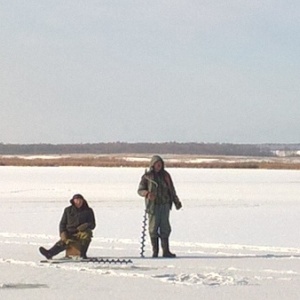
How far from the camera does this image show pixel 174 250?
36.4ft

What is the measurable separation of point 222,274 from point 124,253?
249 cm

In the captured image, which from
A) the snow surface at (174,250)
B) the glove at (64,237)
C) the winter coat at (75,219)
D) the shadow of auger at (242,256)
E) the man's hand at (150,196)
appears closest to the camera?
the snow surface at (174,250)

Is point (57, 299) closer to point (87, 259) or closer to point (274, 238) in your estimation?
point (87, 259)

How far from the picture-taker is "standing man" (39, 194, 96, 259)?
384 inches

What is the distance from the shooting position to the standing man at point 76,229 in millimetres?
9742

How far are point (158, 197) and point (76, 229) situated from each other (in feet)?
4.27

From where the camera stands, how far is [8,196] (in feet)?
78.0

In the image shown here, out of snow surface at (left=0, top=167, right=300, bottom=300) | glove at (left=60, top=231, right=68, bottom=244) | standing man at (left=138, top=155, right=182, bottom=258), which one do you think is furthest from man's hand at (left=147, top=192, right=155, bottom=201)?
glove at (left=60, top=231, right=68, bottom=244)

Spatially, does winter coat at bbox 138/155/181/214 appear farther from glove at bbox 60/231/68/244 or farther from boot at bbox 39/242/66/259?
boot at bbox 39/242/66/259

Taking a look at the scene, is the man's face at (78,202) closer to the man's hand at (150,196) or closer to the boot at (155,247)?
the man's hand at (150,196)

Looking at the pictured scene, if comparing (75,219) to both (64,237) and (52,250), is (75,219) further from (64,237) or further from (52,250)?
(52,250)

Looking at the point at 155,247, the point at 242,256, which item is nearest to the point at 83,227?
the point at 155,247

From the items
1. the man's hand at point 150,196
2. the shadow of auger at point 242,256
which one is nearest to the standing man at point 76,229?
the man's hand at point 150,196

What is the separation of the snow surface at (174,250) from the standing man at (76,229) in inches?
14.5
